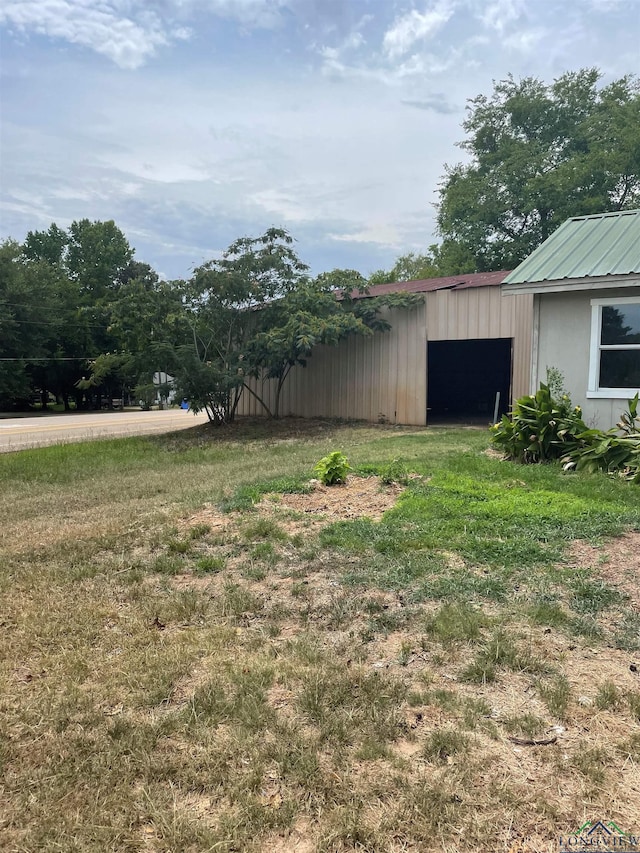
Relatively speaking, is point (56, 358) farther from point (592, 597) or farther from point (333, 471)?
point (592, 597)

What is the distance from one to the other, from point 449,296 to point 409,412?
2.78 meters

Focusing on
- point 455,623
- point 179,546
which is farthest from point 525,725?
point 179,546

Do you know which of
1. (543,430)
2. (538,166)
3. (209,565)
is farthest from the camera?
(538,166)

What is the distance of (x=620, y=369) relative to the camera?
754 centimetres

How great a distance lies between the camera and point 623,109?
23656mm

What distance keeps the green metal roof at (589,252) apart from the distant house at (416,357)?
2.77m

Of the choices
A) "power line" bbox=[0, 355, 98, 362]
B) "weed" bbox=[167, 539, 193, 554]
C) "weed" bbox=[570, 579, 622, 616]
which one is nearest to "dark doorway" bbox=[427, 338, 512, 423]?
"weed" bbox=[167, 539, 193, 554]

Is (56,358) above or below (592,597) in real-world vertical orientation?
above

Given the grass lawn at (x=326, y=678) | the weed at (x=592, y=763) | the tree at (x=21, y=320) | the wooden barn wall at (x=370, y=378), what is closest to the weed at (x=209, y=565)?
the grass lawn at (x=326, y=678)

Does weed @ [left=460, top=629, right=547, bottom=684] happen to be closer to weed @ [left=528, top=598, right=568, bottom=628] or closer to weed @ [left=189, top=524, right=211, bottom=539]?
weed @ [left=528, top=598, right=568, bottom=628]

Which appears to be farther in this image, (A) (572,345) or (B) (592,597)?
(A) (572,345)

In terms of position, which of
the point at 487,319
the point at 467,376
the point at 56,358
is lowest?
the point at 467,376

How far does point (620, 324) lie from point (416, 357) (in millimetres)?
5722

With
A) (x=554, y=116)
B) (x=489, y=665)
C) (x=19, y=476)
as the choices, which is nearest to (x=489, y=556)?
(x=489, y=665)
